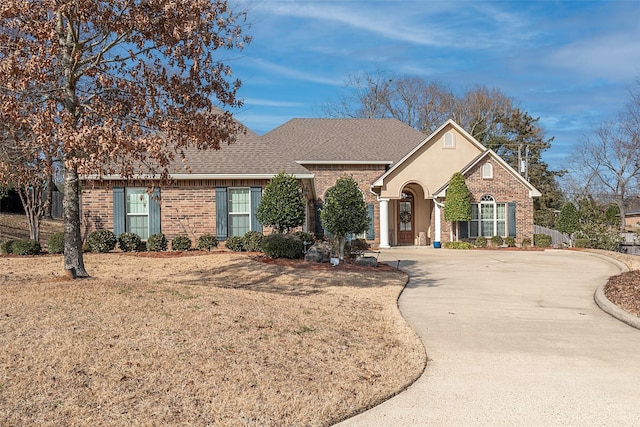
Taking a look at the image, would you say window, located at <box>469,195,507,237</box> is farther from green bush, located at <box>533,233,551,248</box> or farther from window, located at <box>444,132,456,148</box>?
window, located at <box>444,132,456,148</box>

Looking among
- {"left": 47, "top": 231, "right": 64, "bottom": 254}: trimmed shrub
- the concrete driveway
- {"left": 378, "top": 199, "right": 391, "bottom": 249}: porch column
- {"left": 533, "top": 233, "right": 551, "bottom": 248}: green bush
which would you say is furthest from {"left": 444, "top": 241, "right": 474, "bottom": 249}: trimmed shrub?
{"left": 47, "top": 231, "right": 64, "bottom": 254}: trimmed shrub

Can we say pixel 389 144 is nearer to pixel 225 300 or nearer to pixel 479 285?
pixel 479 285

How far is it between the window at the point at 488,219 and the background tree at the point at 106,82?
17.3 metres

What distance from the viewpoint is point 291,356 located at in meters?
5.61

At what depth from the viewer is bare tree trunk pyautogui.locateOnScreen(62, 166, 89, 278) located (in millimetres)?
9070

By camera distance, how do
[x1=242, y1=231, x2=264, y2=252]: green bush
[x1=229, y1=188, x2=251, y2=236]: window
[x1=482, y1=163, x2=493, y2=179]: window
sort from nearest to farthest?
[x1=242, y1=231, x2=264, y2=252]: green bush → [x1=229, y1=188, x2=251, y2=236]: window → [x1=482, y1=163, x2=493, y2=179]: window

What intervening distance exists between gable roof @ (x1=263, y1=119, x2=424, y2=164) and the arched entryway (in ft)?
8.56

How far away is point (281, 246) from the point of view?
48.0ft

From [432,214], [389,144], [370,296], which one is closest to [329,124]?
[389,144]

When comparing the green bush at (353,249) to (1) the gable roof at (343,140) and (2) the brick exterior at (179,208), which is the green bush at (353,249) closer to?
(2) the brick exterior at (179,208)

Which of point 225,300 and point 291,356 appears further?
point 225,300

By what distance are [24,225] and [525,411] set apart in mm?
27912

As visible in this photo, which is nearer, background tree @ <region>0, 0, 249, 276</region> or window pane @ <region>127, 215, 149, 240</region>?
background tree @ <region>0, 0, 249, 276</region>

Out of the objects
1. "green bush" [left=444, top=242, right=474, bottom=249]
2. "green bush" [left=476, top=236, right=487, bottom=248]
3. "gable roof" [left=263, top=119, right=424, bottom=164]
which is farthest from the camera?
"gable roof" [left=263, top=119, right=424, bottom=164]
